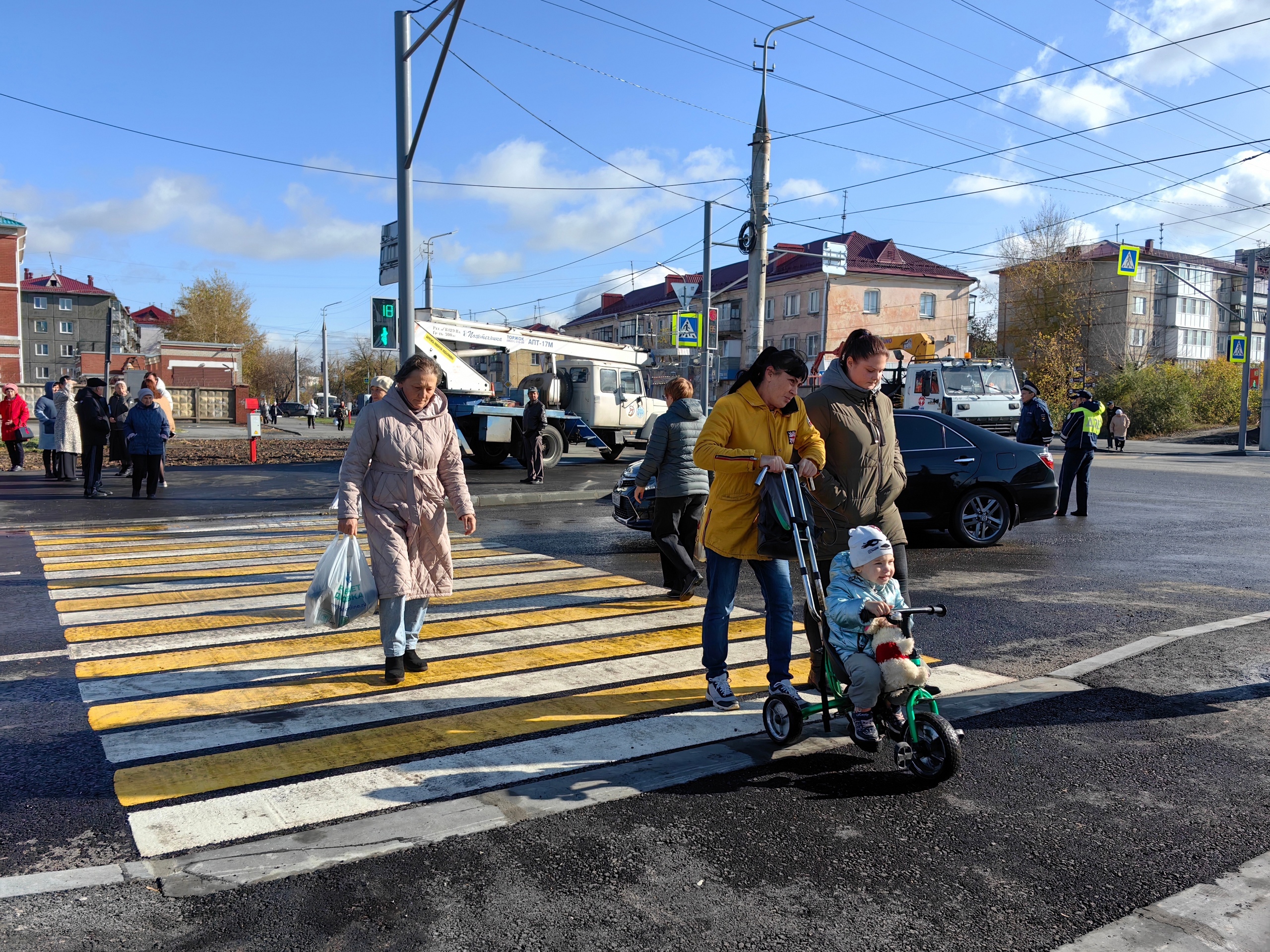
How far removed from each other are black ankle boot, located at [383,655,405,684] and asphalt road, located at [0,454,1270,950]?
4.75 ft

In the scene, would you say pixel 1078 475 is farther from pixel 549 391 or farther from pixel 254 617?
pixel 549 391

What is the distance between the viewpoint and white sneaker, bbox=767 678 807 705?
4250mm

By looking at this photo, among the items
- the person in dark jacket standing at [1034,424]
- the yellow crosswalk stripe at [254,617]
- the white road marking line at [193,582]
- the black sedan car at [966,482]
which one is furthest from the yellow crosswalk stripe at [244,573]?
the person in dark jacket standing at [1034,424]

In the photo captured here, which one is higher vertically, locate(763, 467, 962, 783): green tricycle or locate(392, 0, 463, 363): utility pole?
locate(392, 0, 463, 363): utility pole

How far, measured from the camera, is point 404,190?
1402 centimetres

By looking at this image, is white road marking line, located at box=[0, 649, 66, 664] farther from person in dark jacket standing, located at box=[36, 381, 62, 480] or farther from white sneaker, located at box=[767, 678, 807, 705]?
person in dark jacket standing, located at box=[36, 381, 62, 480]

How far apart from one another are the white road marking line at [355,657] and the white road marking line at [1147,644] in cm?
230

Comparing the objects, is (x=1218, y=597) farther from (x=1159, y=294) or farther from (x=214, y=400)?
(x=1159, y=294)

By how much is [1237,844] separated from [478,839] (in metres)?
2.66

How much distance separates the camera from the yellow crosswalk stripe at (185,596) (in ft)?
23.2

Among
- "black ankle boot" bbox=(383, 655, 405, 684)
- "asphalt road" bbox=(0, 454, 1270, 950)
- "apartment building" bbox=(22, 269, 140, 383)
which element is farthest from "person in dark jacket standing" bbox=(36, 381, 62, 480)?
"apartment building" bbox=(22, 269, 140, 383)

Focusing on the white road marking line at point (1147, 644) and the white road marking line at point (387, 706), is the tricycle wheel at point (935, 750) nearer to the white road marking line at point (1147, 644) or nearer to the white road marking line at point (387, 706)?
the white road marking line at point (387, 706)

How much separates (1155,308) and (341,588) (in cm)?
7418

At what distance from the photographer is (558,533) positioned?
11516 mm
